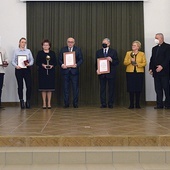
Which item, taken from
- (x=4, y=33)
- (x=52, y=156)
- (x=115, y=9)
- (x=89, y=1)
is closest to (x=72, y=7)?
(x=89, y=1)

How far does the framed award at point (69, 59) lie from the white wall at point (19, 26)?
1262 mm

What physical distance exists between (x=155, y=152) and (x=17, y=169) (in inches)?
51.7

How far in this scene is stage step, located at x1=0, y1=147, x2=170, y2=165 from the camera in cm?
331

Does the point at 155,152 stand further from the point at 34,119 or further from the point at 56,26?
the point at 56,26

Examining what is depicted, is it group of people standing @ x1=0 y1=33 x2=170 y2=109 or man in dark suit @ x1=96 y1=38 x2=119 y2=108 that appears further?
man in dark suit @ x1=96 y1=38 x2=119 y2=108

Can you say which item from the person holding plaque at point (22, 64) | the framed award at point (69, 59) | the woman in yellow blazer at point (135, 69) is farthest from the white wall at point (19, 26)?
the framed award at point (69, 59)

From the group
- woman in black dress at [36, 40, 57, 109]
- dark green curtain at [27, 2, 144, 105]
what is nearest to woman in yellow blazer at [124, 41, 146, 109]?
dark green curtain at [27, 2, 144, 105]

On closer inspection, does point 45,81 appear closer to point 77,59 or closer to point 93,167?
point 77,59

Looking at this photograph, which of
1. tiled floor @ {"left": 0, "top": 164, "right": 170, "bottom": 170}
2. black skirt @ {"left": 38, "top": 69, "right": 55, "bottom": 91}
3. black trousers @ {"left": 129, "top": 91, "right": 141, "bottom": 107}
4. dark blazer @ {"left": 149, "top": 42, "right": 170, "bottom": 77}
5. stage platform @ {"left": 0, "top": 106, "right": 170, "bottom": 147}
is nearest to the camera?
tiled floor @ {"left": 0, "top": 164, "right": 170, "bottom": 170}

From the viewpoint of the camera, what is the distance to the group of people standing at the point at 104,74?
6.49 m

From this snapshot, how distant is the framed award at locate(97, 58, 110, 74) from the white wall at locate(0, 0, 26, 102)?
1.85m

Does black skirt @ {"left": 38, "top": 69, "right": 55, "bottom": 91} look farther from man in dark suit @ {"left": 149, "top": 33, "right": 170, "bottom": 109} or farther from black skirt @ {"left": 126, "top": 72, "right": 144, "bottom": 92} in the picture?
man in dark suit @ {"left": 149, "top": 33, "right": 170, "bottom": 109}

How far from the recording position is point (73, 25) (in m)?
7.55

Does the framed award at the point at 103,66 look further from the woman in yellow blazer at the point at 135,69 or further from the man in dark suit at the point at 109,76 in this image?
the woman in yellow blazer at the point at 135,69
